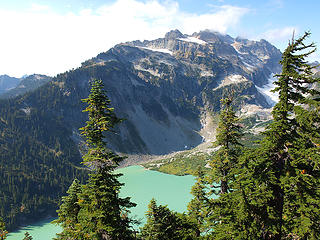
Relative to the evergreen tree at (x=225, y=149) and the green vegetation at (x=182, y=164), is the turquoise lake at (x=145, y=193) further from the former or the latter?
the evergreen tree at (x=225, y=149)

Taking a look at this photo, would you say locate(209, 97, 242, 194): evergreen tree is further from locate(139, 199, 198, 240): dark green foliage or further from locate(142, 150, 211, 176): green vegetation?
locate(142, 150, 211, 176): green vegetation

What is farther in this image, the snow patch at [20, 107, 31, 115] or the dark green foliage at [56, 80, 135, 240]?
the snow patch at [20, 107, 31, 115]

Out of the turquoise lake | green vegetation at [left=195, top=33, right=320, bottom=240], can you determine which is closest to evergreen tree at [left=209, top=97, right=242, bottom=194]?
green vegetation at [left=195, top=33, right=320, bottom=240]

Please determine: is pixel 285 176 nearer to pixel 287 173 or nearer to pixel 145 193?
pixel 287 173

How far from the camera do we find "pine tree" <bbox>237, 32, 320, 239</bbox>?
482 inches

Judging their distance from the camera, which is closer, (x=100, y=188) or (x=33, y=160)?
(x=100, y=188)

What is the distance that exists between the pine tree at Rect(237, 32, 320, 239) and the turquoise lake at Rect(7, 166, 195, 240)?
262ft

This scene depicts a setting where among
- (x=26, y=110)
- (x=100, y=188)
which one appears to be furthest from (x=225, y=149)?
(x=26, y=110)

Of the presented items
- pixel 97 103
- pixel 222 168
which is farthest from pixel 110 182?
pixel 222 168

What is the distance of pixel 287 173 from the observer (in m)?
12.5

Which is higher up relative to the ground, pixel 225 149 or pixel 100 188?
pixel 225 149

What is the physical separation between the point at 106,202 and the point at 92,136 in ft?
16.8

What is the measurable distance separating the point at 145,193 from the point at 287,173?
11586 cm

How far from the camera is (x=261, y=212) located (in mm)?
13234
